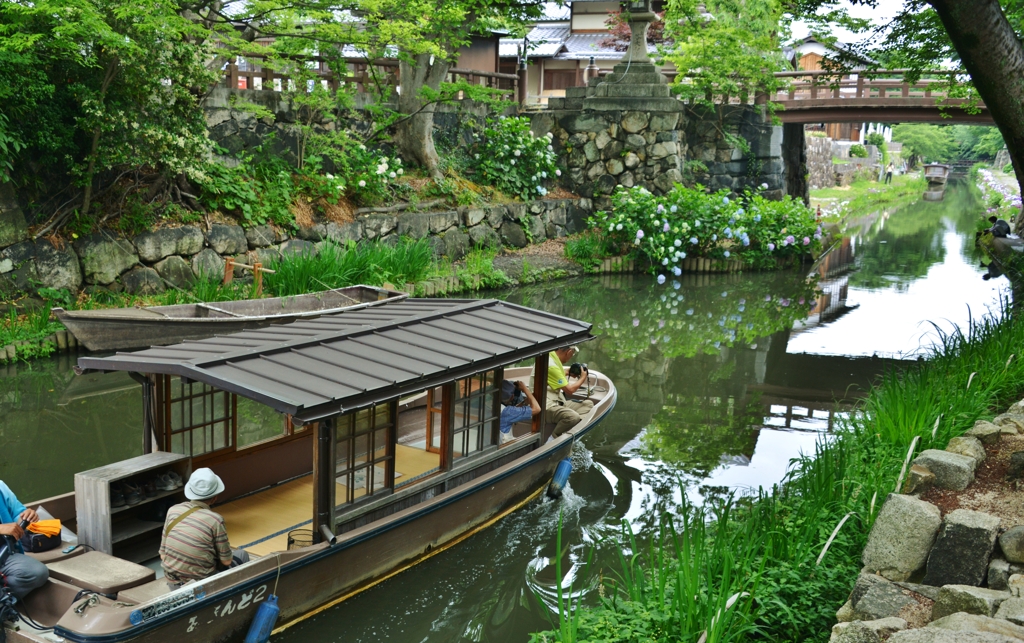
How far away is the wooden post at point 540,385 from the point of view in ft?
29.5

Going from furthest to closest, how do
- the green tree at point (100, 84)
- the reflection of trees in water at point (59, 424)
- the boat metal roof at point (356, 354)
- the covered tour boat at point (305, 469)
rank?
the green tree at point (100, 84) < the reflection of trees in water at point (59, 424) < the boat metal roof at point (356, 354) < the covered tour boat at point (305, 469)

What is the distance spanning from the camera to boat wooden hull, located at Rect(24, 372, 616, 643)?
5.45m

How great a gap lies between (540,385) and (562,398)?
3.09ft

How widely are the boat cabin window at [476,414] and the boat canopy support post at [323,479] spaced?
4.80 feet

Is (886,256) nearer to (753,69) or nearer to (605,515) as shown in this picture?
(753,69)

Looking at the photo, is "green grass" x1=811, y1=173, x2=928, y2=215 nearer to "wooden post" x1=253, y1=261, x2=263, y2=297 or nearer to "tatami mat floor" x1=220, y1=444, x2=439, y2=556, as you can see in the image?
"wooden post" x1=253, y1=261, x2=263, y2=297

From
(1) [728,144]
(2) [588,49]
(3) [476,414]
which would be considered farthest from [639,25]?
(3) [476,414]

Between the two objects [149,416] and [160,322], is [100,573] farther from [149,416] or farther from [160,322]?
[160,322]

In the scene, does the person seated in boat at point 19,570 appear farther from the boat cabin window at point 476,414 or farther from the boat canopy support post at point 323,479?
the boat cabin window at point 476,414

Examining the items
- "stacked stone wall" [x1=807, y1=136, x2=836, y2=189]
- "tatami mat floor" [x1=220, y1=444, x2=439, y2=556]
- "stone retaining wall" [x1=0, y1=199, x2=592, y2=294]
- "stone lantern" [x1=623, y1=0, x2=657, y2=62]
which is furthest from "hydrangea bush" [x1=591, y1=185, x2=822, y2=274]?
"stacked stone wall" [x1=807, y1=136, x2=836, y2=189]

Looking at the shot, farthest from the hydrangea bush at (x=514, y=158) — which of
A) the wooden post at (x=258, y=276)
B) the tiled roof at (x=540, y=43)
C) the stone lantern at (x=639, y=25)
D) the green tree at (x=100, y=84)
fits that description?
the tiled roof at (x=540, y=43)

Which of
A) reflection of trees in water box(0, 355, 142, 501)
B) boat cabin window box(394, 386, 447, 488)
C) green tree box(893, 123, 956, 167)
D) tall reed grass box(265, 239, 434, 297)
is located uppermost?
green tree box(893, 123, 956, 167)

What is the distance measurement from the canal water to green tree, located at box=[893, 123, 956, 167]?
5167 cm

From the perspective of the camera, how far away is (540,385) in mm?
9117
